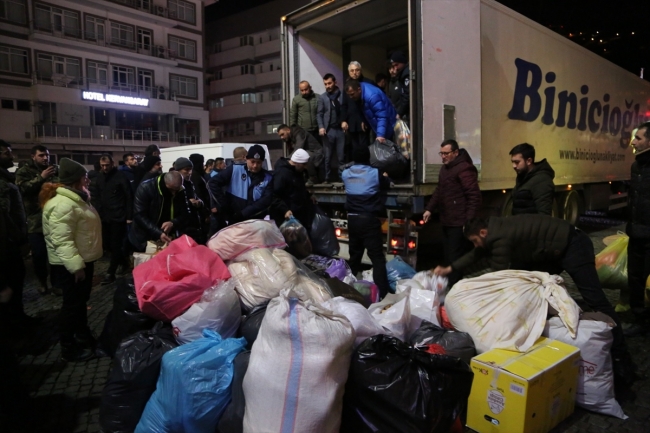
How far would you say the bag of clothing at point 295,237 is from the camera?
4.74 metres

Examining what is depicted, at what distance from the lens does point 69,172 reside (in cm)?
355

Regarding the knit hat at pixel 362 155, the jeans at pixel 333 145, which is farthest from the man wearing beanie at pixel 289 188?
the jeans at pixel 333 145

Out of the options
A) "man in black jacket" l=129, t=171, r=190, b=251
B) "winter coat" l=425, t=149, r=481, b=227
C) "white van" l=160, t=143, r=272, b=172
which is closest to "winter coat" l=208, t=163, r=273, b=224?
"man in black jacket" l=129, t=171, r=190, b=251

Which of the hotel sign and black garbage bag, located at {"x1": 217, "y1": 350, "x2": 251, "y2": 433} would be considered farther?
the hotel sign

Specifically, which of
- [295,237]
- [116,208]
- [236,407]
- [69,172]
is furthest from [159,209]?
[116,208]

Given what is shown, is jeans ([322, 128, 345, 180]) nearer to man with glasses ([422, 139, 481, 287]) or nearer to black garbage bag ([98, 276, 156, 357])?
man with glasses ([422, 139, 481, 287])

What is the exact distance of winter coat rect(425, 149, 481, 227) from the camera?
14.6ft

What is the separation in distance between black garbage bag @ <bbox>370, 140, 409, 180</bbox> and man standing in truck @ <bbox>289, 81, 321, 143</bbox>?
1491mm

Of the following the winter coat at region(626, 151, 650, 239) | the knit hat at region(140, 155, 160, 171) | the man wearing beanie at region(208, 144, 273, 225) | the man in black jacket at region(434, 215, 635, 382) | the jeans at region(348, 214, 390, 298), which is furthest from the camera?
the knit hat at region(140, 155, 160, 171)

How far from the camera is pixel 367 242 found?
4.63 meters

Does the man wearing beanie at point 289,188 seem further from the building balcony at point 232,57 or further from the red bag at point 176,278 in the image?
the building balcony at point 232,57

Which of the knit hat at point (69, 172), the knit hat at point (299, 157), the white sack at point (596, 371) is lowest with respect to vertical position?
the white sack at point (596, 371)

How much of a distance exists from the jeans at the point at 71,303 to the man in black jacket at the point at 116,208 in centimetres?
263

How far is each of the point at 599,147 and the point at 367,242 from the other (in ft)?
22.6
